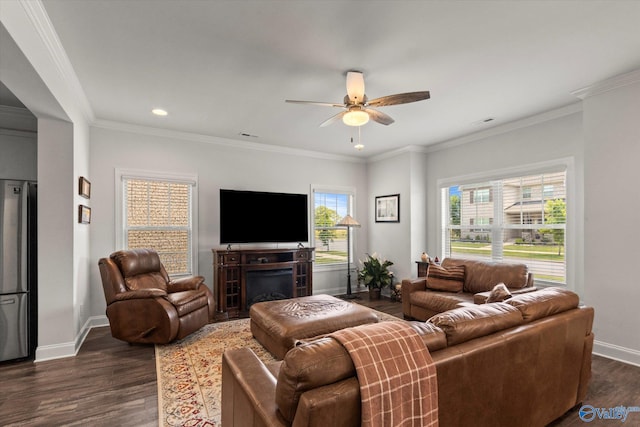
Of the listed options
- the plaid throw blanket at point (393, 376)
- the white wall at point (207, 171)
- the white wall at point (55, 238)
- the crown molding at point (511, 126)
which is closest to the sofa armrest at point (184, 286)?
the white wall at point (207, 171)

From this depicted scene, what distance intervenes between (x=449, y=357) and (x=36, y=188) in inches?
166

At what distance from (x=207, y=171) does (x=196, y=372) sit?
312 cm

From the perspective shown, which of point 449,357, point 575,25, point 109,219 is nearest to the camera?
point 449,357

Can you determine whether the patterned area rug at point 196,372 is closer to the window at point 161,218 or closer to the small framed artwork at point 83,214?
the window at point 161,218

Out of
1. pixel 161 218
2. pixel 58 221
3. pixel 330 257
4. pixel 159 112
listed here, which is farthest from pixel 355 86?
pixel 330 257

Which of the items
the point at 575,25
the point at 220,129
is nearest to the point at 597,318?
the point at 575,25

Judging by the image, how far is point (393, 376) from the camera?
1.21 metres

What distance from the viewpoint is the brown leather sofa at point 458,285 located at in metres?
3.73

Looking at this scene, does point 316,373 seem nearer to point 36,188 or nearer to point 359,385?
point 359,385

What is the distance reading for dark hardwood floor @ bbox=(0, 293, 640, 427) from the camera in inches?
86.0

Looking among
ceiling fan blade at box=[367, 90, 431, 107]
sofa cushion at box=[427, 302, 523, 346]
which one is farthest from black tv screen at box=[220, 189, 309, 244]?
sofa cushion at box=[427, 302, 523, 346]

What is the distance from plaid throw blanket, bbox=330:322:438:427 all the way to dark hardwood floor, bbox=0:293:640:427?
1.57 m

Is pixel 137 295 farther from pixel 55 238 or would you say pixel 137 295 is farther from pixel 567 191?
pixel 567 191

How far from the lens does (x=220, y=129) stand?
4.65 m
